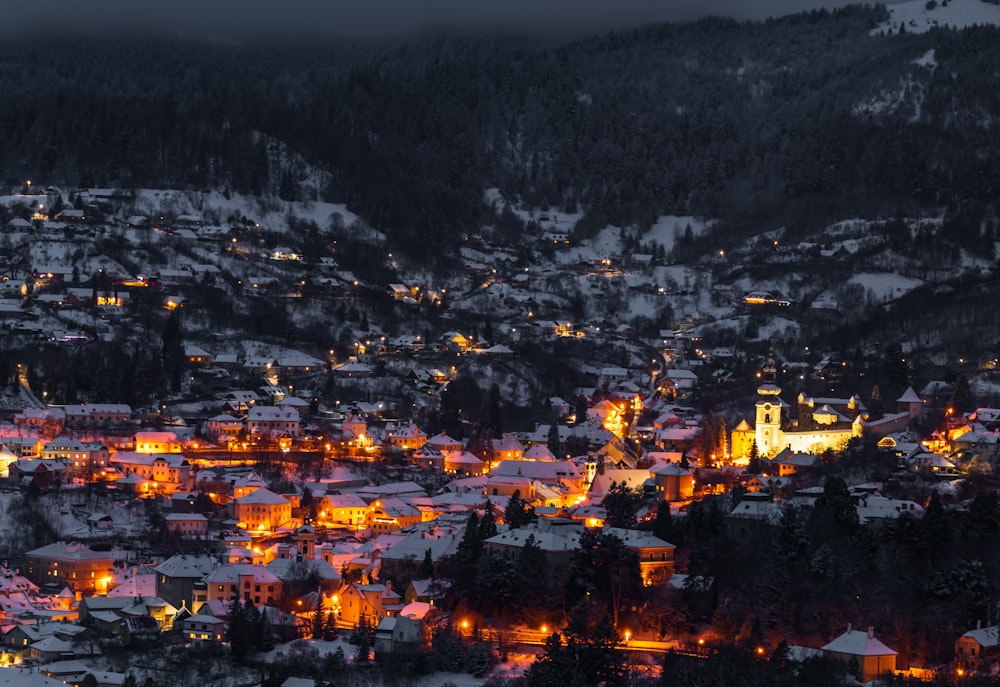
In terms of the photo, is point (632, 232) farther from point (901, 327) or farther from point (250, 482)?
point (250, 482)

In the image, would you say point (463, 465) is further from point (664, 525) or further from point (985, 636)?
point (985, 636)

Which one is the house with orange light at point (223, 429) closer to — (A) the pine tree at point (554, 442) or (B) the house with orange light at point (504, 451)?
(B) the house with orange light at point (504, 451)

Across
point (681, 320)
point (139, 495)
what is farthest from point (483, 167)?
point (139, 495)

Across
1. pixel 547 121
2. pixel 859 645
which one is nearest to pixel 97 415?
pixel 859 645

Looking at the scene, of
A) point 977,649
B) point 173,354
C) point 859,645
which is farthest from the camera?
point 173,354

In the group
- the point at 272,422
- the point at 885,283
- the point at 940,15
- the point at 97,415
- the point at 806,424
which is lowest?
the point at 97,415

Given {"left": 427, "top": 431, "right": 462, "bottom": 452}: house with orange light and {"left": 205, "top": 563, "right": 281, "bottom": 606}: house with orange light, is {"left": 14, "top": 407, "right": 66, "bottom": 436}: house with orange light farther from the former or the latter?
{"left": 205, "top": 563, "right": 281, "bottom": 606}: house with orange light

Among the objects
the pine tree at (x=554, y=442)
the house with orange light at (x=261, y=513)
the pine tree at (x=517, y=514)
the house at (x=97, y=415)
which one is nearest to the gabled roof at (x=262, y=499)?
the house with orange light at (x=261, y=513)
